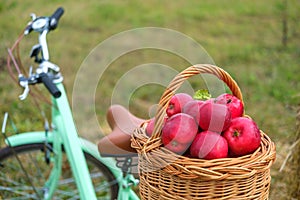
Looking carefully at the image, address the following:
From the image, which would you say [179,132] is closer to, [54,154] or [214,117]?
[214,117]

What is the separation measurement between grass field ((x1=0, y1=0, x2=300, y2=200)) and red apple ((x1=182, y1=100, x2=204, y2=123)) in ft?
6.41

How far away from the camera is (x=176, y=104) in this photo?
1.41 m

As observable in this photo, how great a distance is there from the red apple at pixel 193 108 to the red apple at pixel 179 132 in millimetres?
23

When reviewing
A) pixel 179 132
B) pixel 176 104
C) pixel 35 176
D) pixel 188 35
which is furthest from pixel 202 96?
pixel 188 35

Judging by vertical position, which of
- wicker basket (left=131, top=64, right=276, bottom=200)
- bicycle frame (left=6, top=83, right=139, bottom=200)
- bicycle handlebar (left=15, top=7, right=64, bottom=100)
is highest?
bicycle handlebar (left=15, top=7, right=64, bottom=100)

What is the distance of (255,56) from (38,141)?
3.58m

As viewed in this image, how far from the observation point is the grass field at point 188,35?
4.36 meters

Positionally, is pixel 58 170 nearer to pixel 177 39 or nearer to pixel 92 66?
pixel 92 66

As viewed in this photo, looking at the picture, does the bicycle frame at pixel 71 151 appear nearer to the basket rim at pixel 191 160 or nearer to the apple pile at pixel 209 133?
the basket rim at pixel 191 160

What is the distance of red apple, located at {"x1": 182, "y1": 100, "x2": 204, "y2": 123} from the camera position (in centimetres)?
135

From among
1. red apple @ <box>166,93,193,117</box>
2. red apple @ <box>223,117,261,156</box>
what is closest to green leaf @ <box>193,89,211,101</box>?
red apple @ <box>166,93,193,117</box>

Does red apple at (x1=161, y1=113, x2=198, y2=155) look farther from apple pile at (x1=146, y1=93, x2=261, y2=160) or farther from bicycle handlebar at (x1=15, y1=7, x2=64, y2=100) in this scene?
bicycle handlebar at (x1=15, y1=7, x2=64, y2=100)

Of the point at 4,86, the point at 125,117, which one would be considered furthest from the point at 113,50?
the point at 125,117

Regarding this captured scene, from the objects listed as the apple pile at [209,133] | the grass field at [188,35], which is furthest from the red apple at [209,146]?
the grass field at [188,35]
